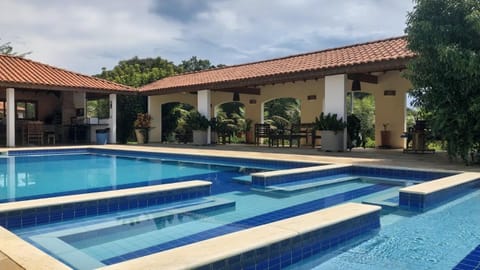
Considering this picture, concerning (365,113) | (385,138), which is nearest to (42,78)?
(385,138)

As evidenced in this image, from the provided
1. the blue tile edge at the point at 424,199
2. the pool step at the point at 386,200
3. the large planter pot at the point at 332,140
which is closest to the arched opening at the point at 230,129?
the large planter pot at the point at 332,140

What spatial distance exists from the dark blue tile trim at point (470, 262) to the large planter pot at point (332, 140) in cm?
873

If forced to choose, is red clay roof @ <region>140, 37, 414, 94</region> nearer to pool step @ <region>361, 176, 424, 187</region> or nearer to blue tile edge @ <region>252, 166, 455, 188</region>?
blue tile edge @ <region>252, 166, 455, 188</region>

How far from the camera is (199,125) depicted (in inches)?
663

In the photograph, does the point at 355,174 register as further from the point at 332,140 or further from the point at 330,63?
the point at 330,63

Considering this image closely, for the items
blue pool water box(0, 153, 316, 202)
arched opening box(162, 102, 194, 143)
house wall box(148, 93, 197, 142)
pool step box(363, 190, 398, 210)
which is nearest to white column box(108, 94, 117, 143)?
house wall box(148, 93, 197, 142)

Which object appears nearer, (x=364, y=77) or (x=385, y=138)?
(x=364, y=77)

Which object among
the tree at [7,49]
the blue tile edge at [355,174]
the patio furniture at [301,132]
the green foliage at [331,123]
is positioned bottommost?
the blue tile edge at [355,174]

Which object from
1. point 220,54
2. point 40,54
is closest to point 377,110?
point 220,54

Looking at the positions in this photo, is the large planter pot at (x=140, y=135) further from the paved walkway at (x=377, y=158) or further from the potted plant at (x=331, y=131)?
the potted plant at (x=331, y=131)

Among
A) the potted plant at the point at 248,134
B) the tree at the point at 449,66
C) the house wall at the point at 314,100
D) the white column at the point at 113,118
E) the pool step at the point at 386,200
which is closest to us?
the pool step at the point at 386,200

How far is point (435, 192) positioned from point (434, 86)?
4.38 metres

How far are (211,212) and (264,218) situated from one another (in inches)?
32.0

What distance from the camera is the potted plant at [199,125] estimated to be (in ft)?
55.3
